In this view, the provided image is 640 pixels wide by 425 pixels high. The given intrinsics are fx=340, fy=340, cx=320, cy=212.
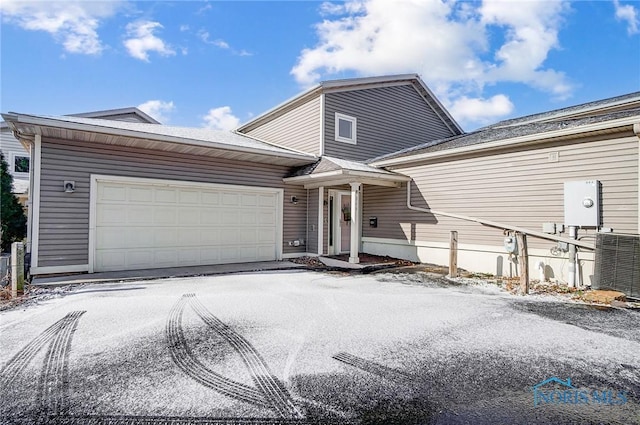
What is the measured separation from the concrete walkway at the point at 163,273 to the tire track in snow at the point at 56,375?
301cm

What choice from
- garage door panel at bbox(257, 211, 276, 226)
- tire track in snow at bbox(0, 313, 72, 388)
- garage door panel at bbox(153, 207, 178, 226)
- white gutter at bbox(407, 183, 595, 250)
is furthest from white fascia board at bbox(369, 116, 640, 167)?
tire track in snow at bbox(0, 313, 72, 388)

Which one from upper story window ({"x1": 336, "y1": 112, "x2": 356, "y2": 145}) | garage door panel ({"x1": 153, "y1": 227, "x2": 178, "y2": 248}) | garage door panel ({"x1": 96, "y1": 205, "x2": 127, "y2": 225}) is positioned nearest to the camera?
garage door panel ({"x1": 96, "y1": 205, "x2": 127, "y2": 225})

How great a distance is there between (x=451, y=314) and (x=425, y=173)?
17.3ft

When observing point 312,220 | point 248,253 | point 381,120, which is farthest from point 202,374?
point 381,120

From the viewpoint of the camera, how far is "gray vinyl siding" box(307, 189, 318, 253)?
10383 millimetres

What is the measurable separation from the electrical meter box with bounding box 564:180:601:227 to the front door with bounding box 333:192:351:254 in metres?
5.79

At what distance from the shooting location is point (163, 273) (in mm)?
7578

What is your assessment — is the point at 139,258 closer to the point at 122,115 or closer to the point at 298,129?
the point at 298,129

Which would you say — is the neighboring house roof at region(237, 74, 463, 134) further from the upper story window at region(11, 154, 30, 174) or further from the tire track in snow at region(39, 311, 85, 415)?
the upper story window at region(11, 154, 30, 174)

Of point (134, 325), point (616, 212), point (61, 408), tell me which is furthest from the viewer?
point (616, 212)

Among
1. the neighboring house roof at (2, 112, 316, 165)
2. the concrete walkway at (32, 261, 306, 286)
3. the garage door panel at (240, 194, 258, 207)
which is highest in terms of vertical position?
the neighboring house roof at (2, 112, 316, 165)

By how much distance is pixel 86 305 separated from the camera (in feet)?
16.4

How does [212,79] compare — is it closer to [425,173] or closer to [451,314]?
[425,173]

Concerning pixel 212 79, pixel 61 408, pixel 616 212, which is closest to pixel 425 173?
pixel 616 212
